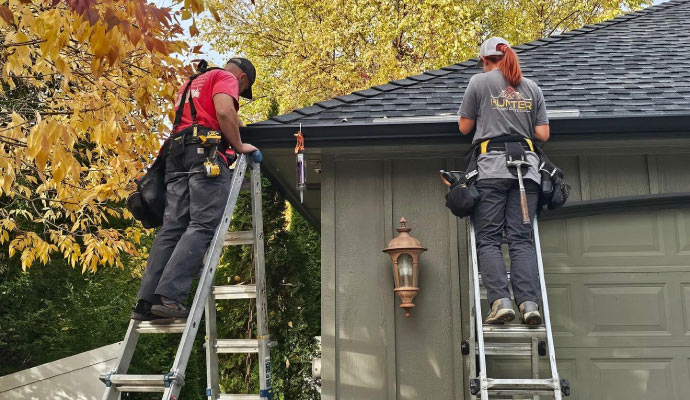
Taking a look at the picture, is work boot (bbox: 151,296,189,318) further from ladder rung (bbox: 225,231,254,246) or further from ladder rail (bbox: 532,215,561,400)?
ladder rail (bbox: 532,215,561,400)

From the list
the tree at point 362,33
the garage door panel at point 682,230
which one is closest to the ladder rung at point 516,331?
the garage door panel at point 682,230

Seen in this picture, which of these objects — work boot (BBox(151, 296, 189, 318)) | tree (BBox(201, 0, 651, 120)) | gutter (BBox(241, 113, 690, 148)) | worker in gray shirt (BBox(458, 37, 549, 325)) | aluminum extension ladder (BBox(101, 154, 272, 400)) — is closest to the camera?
aluminum extension ladder (BBox(101, 154, 272, 400))

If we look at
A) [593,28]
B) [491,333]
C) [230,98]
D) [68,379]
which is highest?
[593,28]

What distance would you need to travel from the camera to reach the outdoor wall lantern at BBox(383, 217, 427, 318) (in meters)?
4.90

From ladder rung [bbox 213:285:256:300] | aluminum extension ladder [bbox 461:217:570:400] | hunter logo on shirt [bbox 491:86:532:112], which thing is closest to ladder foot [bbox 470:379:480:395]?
aluminum extension ladder [bbox 461:217:570:400]

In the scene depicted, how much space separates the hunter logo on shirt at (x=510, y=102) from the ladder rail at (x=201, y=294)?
1.62 meters

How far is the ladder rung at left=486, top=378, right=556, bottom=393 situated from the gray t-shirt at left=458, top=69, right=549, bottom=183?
1.29 metres

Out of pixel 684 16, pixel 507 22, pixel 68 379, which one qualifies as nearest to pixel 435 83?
pixel 684 16

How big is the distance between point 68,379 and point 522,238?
7.96 metres

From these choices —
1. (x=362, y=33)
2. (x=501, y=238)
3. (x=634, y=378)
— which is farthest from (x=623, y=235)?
Answer: (x=362, y=33)

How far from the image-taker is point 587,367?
16.3ft

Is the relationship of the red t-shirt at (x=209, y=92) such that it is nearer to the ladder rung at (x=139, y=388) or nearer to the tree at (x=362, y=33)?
the ladder rung at (x=139, y=388)

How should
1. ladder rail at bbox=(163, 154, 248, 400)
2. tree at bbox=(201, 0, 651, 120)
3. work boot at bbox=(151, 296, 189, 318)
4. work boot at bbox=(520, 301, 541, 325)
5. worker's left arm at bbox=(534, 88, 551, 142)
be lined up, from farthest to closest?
tree at bbox=(201, 0, 651, 120) → worker's left arm at bbox=(534, 88, 551, 142) → work boot at bbox=(520, 301, 541, 325) → work boot at bbox=(151, 296, 189, 318) → ladder rail at bbox=(163, 154, 248, 400)

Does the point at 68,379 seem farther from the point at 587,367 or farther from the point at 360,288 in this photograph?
the point at 587,367
